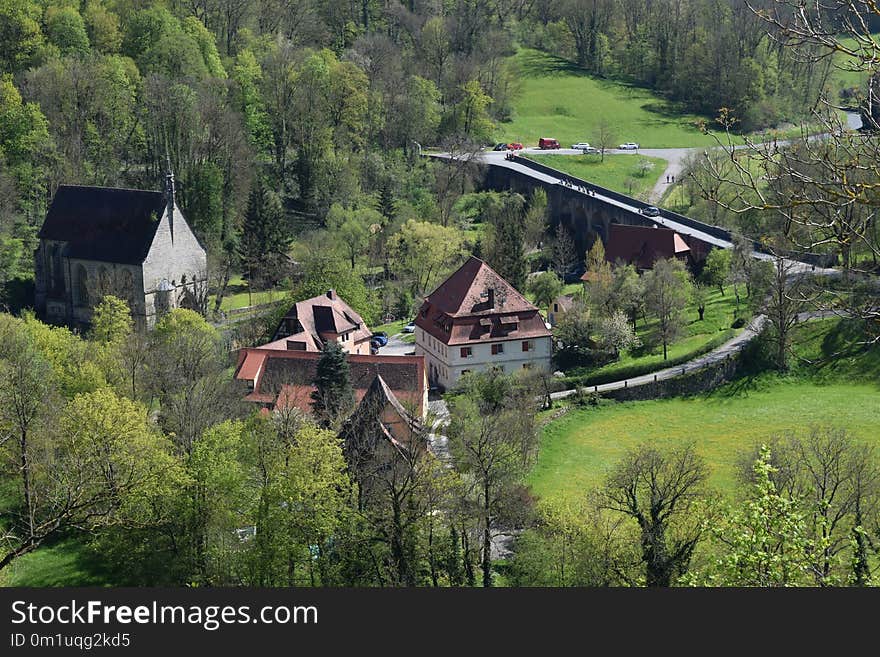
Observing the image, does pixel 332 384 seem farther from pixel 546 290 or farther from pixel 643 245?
pixel 643 245

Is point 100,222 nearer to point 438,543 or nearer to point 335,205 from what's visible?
point 335,205

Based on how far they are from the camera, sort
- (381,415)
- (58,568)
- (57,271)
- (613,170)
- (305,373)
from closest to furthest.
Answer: (58,568), (381,415), (305,373), (57,271), (613,170)

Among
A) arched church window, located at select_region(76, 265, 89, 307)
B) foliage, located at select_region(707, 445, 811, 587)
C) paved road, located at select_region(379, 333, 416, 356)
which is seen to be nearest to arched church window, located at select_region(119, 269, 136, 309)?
arched church window, located at select_region(76, 265, 89, 307)

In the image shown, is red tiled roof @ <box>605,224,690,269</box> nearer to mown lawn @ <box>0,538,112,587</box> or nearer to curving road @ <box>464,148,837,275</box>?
curving road @ <box>464,148,837,275</box>

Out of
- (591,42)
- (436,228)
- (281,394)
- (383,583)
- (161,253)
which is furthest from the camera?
(591,42)

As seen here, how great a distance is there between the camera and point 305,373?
52062 millimetres

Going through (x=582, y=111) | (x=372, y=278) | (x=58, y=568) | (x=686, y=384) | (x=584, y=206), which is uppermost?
(x=582, y=111)

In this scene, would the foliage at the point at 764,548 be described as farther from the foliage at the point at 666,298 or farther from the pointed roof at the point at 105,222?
the pointed roof at the point at 105,222

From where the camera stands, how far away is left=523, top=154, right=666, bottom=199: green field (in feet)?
311

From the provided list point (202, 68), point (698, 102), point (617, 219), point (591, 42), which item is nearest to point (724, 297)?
point (617, 219)

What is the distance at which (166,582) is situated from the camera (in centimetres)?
3453

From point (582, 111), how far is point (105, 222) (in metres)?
59.7

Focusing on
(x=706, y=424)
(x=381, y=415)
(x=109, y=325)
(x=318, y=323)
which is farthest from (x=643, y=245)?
(x=381, y=415)

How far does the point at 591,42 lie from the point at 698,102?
1569cm
